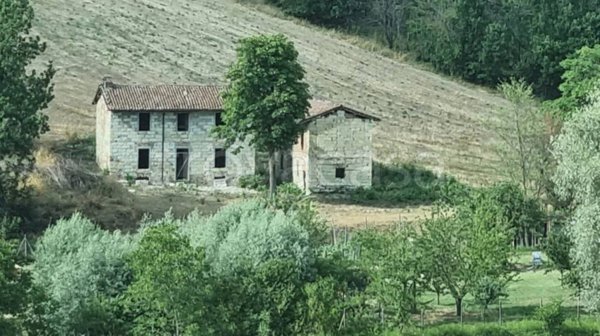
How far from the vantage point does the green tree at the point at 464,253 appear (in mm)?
40438

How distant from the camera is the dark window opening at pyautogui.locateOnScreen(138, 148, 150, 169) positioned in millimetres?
61750

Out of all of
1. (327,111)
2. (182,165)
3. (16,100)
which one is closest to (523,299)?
(327,111)

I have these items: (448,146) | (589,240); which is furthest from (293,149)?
(589,240)

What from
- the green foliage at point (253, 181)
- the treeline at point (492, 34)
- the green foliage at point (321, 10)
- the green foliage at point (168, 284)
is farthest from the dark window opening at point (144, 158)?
the green foliage at point (321, 10)

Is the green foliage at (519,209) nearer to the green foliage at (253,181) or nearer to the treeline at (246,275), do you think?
the treeline at (246,275)

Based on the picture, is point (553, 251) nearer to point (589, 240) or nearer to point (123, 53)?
point (589, 240)

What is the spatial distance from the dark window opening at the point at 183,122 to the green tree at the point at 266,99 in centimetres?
348

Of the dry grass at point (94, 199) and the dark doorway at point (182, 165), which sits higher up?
the dark doorway at point (182, 165)

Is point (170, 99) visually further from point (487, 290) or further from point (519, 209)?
point (487, 290)

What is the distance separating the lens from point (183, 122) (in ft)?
204

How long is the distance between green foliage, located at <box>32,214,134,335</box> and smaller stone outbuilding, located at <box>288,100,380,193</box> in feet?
74.8

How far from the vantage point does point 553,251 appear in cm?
4275

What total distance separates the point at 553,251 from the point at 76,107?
3542 cm

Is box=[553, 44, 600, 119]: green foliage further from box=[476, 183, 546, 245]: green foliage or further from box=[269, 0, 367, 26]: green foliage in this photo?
box=[269, 0, 367, 26]: green foliage
